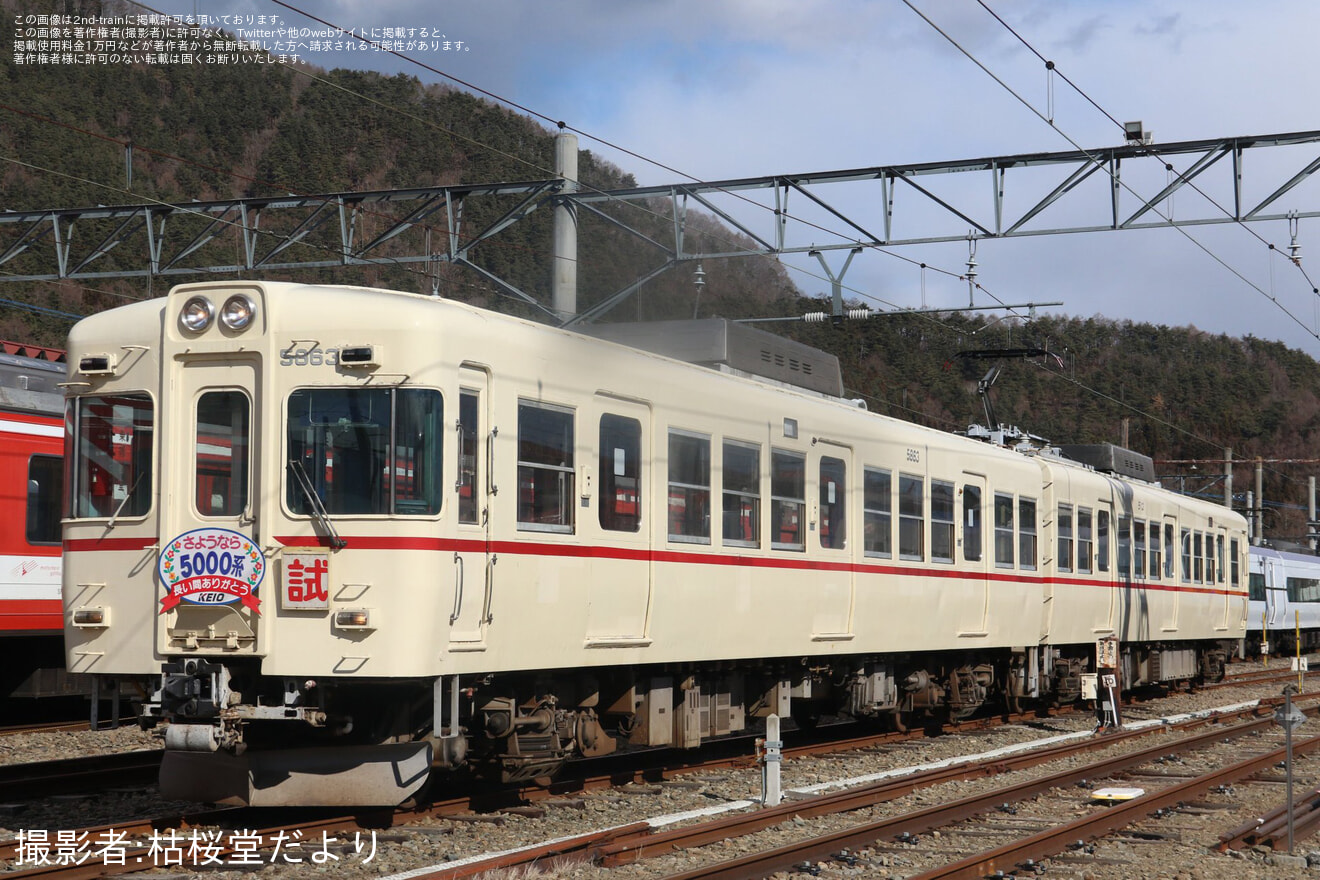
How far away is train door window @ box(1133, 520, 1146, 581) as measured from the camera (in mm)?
21344

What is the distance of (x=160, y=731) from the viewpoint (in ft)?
30.8

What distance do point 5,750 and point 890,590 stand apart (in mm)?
8640

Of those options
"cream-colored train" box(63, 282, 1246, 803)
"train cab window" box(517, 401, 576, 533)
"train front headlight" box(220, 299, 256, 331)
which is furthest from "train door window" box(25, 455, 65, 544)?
"train cab window" box(517, 401, 576, 533)

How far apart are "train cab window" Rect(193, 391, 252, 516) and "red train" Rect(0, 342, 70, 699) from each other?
22.5 ft

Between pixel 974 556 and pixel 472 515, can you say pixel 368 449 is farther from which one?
pixel 974 556

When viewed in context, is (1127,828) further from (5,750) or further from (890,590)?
(5,750)

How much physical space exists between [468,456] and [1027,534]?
10587 mm

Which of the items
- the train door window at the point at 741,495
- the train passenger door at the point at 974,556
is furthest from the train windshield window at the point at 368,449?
the train passenger door at the point at 974,556

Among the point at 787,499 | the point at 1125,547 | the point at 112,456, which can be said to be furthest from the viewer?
the point at 1125,547

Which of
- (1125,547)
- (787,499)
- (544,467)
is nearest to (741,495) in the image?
(787,499)

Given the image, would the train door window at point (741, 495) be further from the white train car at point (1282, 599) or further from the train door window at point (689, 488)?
the white train car at point (1282, 599)

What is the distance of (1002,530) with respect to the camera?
1712cm

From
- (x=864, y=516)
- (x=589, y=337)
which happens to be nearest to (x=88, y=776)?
(x=589, y=337)

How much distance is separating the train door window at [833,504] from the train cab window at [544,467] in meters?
3.92
